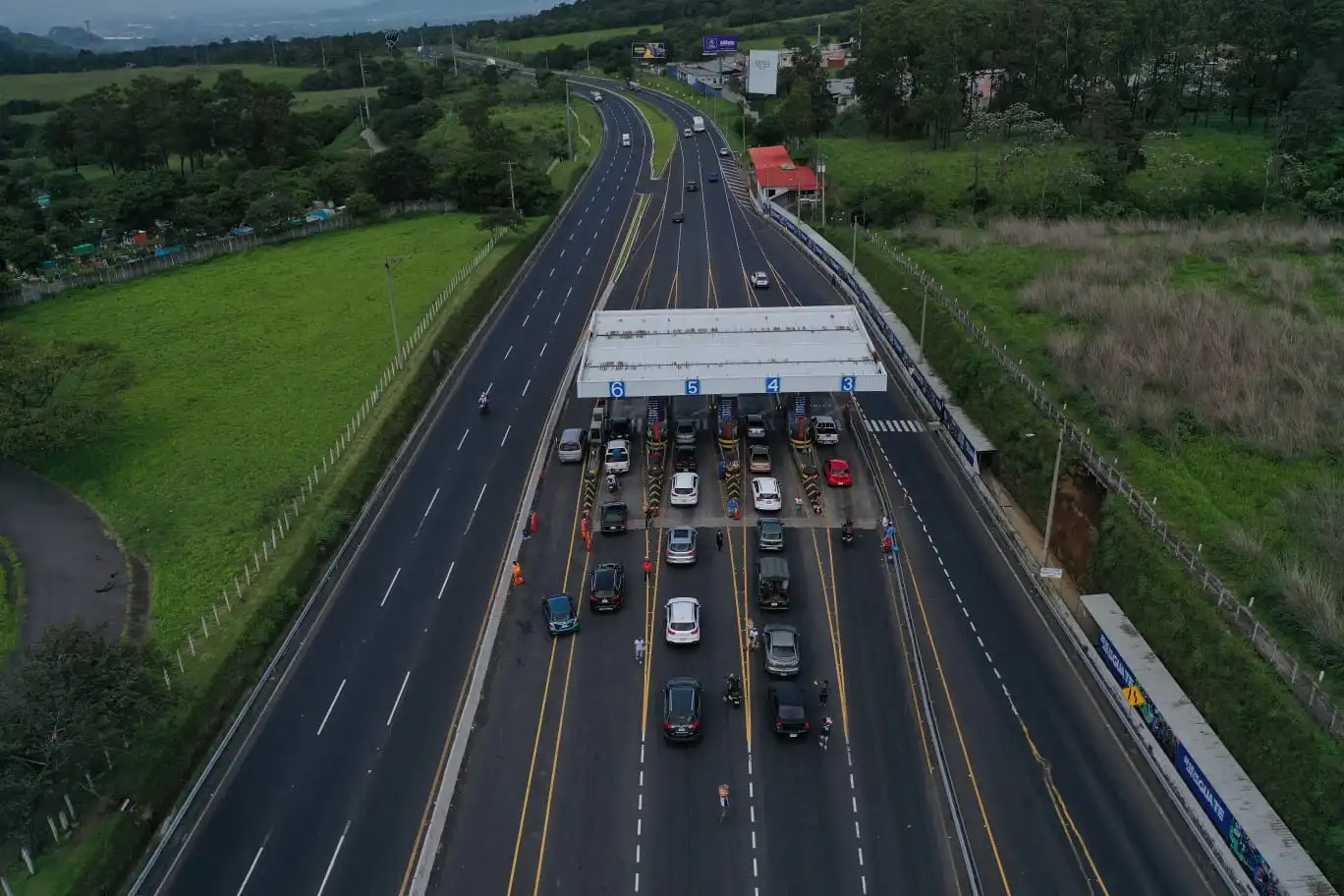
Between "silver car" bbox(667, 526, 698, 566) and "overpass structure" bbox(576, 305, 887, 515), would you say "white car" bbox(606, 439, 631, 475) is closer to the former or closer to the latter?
"overpass structure" bbox(576, 305, 887, 515)

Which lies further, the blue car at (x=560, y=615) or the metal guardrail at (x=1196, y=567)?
the blue car at (x=560, y=615)

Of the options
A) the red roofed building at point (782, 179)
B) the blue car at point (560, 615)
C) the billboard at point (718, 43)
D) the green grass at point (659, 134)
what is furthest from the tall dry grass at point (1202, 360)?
the billboard at point (718, 43)

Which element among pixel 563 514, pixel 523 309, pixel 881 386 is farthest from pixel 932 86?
pixel 563 514

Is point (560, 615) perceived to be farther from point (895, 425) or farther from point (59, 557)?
point (895, 425)

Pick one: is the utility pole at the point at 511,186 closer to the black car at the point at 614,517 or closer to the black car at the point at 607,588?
the black car at the point at 614,517

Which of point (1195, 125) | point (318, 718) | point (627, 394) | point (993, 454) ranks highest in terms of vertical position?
point (1195, 125)

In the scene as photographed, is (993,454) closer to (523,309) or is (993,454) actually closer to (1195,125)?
(523,309)

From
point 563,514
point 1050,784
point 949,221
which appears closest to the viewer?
point 1050,784
